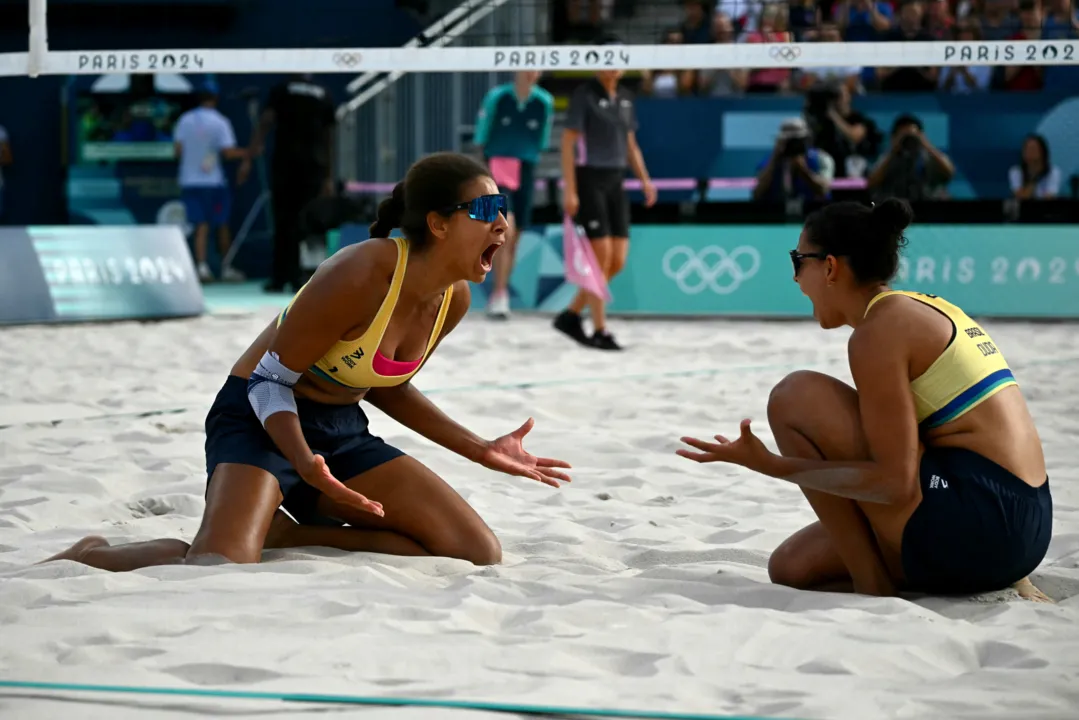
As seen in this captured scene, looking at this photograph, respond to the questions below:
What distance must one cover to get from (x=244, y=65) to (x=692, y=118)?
5789 millimetres

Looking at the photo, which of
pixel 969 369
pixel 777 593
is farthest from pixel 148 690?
pixel 969 369

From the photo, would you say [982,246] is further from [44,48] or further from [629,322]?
[44,48]

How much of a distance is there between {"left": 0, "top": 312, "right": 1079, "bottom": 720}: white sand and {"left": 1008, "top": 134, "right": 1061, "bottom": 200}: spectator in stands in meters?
5.81

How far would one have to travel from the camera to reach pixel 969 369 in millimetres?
2885

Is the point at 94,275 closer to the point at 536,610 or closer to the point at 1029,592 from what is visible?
the point at 536,610

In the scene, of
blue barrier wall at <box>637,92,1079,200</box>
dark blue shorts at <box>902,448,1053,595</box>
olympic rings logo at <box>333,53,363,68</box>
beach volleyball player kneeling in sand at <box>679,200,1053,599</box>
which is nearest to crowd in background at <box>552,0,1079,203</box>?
blue barrier wall at <box>637,92,1079,200</box>

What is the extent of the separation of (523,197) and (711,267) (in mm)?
1620

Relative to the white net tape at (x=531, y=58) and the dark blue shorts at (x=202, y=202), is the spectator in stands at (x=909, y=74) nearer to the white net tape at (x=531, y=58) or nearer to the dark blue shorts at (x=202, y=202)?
the white net tape at (x=531, y=58)

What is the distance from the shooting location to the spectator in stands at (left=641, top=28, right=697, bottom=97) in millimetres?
11977

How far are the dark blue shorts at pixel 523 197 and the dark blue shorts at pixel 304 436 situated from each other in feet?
22.1

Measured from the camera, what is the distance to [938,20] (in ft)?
36.9

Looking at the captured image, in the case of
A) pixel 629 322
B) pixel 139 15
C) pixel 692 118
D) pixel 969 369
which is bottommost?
pixel 629 322

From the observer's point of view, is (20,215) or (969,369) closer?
(969,369)

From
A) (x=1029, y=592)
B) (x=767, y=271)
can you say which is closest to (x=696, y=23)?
(x=767, y=271)
